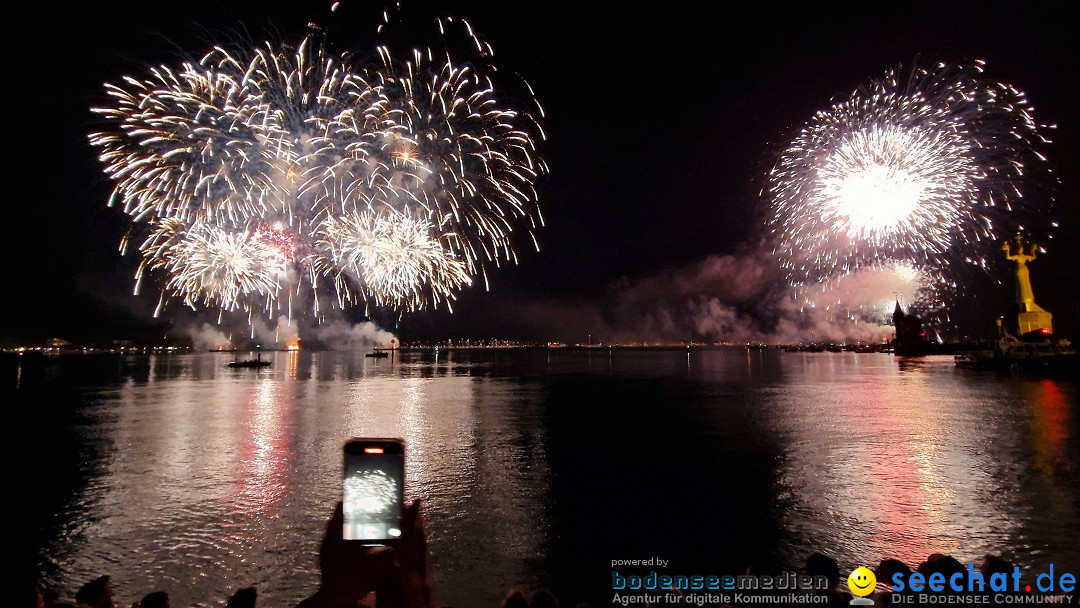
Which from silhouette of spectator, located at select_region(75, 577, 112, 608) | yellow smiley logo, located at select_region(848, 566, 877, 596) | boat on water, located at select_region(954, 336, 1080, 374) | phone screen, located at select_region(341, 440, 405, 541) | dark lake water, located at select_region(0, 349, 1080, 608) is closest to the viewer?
phone screen, located at select_region(341, 440, 405, 541)

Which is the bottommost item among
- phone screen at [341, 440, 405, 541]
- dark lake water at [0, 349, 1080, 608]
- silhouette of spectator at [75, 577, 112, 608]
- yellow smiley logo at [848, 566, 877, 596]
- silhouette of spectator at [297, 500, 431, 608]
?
dark lake water at [0, 349, 1080, 608]

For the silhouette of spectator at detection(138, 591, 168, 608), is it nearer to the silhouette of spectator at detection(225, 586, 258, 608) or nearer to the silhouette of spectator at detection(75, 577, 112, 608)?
the silhouette of spectator at detection(75, 577, 112, 608)

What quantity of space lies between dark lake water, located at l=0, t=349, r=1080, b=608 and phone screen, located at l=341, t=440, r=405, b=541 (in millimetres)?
4986

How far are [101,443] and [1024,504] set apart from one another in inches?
1112

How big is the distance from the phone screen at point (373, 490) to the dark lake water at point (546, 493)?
4986mm

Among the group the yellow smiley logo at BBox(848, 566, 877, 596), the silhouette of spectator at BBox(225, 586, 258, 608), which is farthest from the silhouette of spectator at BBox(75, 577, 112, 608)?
the yellow smiley logo at BBox(848, 566, 877, 596)

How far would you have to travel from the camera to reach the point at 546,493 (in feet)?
46.1

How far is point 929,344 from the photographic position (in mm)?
155125

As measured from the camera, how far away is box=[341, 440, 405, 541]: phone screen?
3.88m

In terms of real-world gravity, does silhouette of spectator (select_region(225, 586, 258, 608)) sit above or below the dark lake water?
above

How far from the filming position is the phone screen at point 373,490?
12.7 ft

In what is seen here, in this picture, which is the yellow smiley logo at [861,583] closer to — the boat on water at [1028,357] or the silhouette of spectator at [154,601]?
the silhouette of spectator at [154,601]

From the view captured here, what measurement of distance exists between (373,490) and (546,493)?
10737 mm

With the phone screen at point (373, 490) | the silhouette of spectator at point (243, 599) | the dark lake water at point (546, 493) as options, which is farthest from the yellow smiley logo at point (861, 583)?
the silhouette of spectator at point (243, 599)
